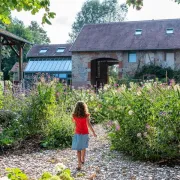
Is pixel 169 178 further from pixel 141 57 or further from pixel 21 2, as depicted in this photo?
pixel 141 57

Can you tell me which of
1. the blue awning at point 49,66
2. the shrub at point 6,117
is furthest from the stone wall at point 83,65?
the shrub at point 6,117

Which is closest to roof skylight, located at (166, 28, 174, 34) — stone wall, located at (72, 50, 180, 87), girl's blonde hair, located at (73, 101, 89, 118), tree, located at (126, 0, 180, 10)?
stone wall, located at (72, 50, 180, 87)

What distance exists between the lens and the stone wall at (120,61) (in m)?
28.2

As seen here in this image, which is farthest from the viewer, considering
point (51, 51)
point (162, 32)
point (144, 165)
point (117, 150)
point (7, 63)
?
point (7, 63)

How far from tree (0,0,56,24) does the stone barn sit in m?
23.5

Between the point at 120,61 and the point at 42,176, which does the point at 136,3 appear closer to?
the point at 42,176

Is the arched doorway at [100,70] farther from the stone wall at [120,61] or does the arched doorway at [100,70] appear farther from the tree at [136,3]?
the tree at [136,3]

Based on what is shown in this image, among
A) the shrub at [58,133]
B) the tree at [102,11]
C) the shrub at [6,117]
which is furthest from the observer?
the tree at [102,11]

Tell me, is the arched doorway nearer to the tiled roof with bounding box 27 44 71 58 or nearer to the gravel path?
the tiled roof with bounding box 27 44 71 58

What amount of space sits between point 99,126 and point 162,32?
21496 mm

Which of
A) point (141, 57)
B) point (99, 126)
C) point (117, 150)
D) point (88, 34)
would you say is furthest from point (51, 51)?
point (117, 150)

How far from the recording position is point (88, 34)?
32062 mm

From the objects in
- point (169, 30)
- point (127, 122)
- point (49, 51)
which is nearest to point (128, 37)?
point (169, 30)

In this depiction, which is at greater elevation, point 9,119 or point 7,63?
point 7,63
